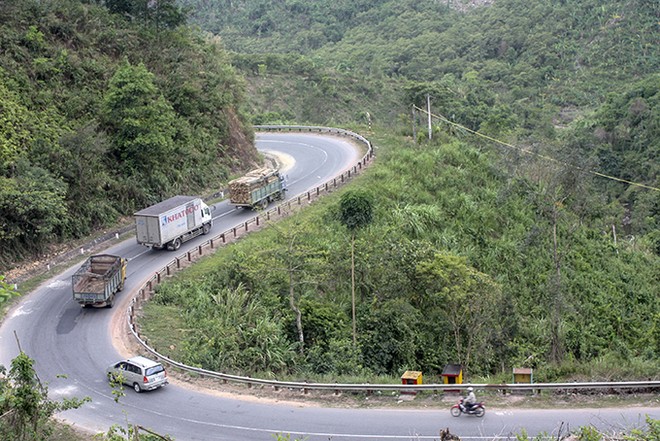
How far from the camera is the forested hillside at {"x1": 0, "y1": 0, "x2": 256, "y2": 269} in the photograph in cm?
3747

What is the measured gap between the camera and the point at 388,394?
24.1m

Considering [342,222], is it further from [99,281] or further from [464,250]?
[99,281]

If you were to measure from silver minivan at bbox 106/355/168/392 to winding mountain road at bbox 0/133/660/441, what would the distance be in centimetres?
34

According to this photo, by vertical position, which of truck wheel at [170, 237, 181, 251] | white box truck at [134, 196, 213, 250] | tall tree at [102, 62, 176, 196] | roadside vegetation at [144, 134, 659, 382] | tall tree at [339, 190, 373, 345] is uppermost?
tall tree at [102, 62, 176, 196]

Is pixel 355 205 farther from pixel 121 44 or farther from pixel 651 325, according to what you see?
pixel 121 44

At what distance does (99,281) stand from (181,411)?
10783 mm

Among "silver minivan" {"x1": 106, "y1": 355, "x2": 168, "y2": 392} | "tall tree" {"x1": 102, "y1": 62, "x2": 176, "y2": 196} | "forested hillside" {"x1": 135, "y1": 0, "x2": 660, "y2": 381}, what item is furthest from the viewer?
"tall tree" {"x1": 102, "y1": 62, "x2": 176, "y2": 196}

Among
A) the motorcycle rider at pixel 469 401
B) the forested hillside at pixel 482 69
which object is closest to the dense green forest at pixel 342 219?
the forested hillside at pixel 482 69


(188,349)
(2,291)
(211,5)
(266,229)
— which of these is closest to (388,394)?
(188,349)

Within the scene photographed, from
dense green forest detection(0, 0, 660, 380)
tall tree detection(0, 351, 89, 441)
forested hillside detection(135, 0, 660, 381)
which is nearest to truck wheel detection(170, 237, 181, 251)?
dense green forest detection(0, 0, 660, 380)

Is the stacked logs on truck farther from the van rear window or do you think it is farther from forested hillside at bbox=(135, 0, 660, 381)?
the van rear window

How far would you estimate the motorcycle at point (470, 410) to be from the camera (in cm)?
2189

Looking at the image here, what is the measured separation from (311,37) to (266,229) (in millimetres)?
102625

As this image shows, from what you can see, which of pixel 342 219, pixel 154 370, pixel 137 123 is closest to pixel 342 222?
pixel 342 219
